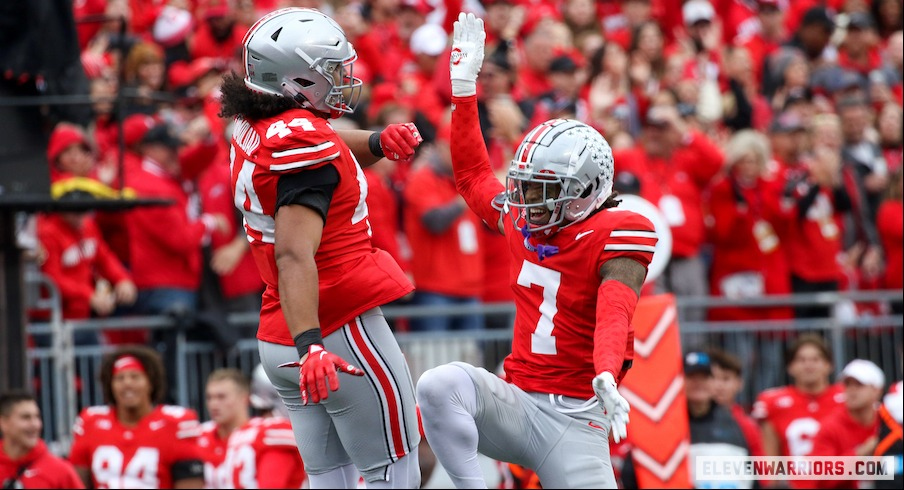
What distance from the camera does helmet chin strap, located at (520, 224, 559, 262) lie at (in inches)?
208

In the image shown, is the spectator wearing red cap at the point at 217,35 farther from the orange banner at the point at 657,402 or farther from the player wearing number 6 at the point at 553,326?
the player wearing number 6 at the point at 553,326

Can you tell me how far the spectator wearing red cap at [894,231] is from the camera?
1035 centimetres

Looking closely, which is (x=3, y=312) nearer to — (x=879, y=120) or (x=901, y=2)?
(x=879, y=120)

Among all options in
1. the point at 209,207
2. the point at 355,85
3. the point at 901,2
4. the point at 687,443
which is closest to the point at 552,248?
the point at 355,85

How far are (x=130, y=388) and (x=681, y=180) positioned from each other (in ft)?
14.6

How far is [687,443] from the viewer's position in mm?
7625

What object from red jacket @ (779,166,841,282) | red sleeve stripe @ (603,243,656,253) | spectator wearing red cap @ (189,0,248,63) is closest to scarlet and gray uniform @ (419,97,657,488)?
red sleeve stripe @ (603,243,656,253)

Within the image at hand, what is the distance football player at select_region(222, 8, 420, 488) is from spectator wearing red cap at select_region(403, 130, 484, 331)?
15.5ft

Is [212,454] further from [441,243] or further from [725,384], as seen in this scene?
[725,384]

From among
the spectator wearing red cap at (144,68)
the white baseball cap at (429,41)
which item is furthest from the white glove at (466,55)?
the white baseball cap at (429,41)

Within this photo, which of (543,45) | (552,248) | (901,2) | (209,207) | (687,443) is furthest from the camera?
(901,2)

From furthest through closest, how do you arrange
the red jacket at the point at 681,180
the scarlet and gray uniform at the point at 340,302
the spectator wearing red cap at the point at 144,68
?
the spectator wearing red cap at the point at 144,68 < the red jacket at the point at 681,180 < the scarlet and gray uniform at the point at 340,302

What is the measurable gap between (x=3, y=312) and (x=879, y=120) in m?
7.80

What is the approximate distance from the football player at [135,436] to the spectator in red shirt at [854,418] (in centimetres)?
376
